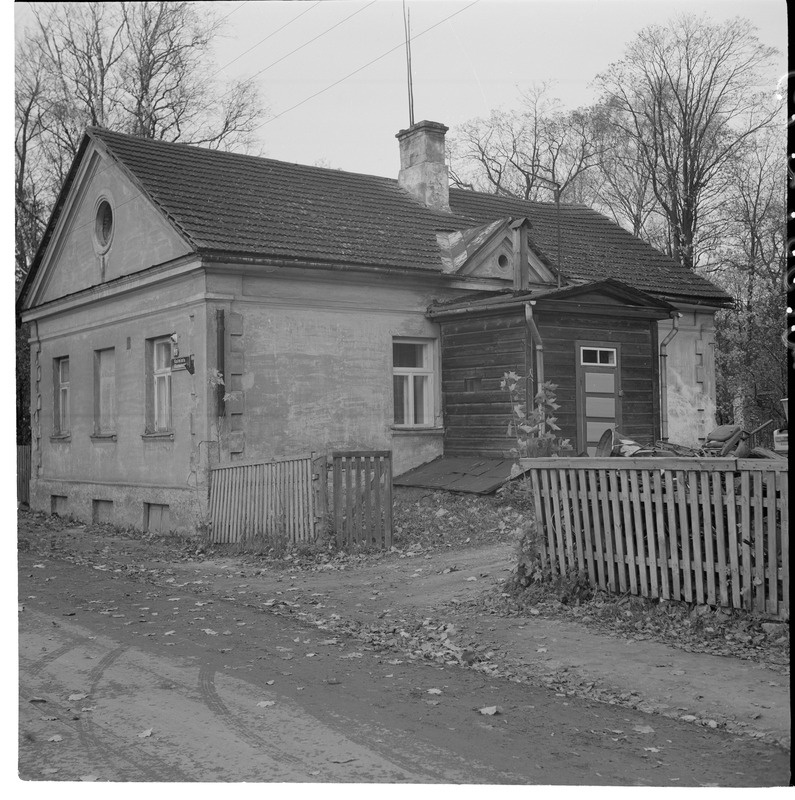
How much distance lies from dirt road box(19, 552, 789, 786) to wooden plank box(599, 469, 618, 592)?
180 centimetres

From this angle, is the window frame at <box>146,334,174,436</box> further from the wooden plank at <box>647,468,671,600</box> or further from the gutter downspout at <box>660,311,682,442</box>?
the wooden plank at <box>647,468,671,600</box>

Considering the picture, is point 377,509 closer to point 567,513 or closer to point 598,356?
point 567,513

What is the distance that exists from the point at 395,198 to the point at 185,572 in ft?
34.1

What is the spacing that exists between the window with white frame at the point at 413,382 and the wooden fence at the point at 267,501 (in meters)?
3.97

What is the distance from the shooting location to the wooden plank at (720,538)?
752cm

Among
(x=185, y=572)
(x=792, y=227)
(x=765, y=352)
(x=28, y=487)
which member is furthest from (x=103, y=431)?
(x=792, y=227)

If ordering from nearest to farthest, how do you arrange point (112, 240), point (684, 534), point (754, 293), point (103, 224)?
point (684, 534) < point (112, 240) < point (103, 224) < point (754, 293)

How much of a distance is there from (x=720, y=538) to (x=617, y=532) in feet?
3.34

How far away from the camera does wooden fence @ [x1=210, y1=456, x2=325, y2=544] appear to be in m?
13.2

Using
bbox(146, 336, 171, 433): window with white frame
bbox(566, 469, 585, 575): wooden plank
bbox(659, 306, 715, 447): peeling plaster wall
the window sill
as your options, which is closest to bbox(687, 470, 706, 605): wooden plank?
bbox(566, 469, 585, 575): wooden plank

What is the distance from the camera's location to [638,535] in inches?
324

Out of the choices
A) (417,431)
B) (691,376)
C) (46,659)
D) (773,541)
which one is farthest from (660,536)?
(691,376)

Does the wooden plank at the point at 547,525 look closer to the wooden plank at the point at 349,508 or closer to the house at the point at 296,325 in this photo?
the wooden plank at the point at 349,508

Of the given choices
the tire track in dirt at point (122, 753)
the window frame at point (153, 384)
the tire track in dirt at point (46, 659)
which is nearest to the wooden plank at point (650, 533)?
the tire track in dirt at point (122, 753)
